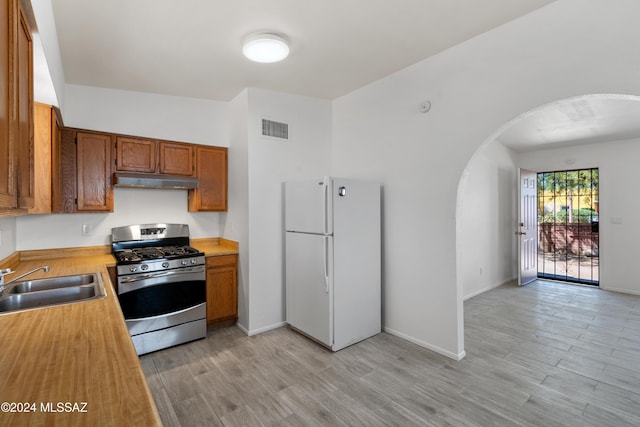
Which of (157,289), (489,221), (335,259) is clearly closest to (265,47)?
(335,259)

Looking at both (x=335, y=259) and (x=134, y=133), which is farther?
(x=134, y=133)

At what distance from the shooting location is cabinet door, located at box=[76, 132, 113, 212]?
306 centimetres

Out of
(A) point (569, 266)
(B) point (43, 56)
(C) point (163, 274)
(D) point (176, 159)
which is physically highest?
(B) point (43, 56)

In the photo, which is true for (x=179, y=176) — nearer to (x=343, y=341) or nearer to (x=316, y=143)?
(x=316, y=143)

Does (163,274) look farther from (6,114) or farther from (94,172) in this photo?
(6,114)

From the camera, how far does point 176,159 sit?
3.55 metres

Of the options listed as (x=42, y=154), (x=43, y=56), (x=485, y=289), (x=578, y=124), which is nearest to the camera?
(x=43, y=56)

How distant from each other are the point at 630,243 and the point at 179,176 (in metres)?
6.69

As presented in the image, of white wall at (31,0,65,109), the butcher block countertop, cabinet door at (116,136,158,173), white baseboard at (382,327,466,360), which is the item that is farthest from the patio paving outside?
white wall at (31,0,65,109)

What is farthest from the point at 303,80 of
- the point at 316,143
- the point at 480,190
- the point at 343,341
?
the point at 480,190

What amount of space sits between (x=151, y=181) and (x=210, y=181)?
2.22 feet

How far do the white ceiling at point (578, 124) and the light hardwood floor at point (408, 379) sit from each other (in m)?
2.19

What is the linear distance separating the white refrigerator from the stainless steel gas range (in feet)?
3.29

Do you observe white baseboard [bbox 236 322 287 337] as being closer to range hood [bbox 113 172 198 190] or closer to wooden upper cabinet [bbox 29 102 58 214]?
range hood [bbox 113 172 198 190]
